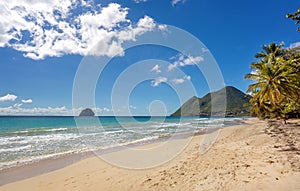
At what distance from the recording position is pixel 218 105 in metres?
127

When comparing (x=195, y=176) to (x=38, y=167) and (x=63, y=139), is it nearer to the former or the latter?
(x=38, y=167)

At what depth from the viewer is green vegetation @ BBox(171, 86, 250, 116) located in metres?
110

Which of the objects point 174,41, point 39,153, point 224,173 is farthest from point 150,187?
point 174,41

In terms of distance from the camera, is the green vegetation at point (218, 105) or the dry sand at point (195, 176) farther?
the green vegetation at point (218, 105)

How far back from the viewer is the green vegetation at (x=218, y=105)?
110m

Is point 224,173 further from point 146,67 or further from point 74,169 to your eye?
point 146,67

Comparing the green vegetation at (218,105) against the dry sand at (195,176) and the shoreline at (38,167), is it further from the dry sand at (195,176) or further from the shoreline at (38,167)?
the dry sand at (195,176)

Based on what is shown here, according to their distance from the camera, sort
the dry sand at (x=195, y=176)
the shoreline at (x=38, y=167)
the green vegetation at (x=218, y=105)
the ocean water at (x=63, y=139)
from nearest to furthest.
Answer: the dry sand at (x=195, y=176)
the shoreline at (x=38, y=167)
the ocean water at (x=63, y=139)
the green vegetation at (x=218, y=105)

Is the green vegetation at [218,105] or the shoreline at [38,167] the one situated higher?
the green vegetation at [218,105]

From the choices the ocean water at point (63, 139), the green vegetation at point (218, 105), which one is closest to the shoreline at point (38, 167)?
the ocean water at point (63, 139)

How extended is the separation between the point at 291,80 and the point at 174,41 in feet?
21.5

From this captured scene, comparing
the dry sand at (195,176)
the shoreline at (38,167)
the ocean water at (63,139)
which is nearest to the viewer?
the dry sand at (195,176)

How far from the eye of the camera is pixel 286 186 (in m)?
3.98

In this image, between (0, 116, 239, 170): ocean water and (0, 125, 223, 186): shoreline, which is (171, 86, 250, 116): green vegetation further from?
(0, 125, 223, 186): shoreline
